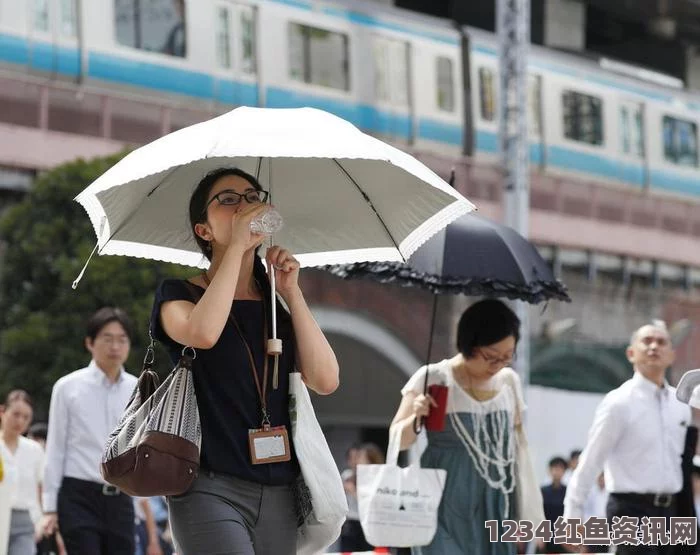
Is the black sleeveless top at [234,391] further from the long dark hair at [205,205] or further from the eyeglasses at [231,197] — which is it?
the eyeglasses at [231,197]

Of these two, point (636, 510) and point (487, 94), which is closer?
point (636, 510)

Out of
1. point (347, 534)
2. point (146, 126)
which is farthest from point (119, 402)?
point (146, 126)

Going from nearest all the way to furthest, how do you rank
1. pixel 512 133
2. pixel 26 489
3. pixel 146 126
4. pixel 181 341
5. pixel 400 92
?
pixel 181 341 < pixel 26 489 < pixel 512 133 < pixel 146 126 < pixel 400 92

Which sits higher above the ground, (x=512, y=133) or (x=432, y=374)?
(x=512, y=133)

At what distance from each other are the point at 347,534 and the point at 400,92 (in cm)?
1291

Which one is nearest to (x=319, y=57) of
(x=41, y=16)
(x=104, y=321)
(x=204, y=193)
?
(x=41, y=16)

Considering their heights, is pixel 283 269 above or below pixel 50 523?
above

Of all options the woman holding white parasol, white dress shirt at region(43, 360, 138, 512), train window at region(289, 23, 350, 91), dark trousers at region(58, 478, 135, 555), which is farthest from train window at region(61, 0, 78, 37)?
the woman holding white parasol

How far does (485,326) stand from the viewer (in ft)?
22.2

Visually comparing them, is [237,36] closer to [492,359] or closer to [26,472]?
[26,472]

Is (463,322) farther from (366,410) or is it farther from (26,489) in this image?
(366,410)

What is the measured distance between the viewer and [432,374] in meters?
6.98

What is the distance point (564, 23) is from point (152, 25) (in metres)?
13.1

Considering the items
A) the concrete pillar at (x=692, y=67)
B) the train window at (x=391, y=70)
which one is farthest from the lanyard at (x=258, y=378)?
the concrete pillar at (x=692, y=67)
